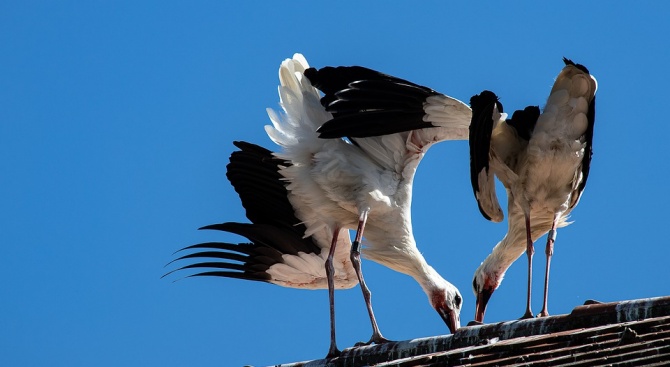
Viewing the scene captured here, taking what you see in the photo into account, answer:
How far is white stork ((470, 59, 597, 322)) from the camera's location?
34.2 ft

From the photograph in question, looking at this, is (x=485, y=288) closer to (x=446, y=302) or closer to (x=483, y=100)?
(x=446, y=302)

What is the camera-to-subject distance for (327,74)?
36.6ft

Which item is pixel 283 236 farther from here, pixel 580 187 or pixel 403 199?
pixel 580 187

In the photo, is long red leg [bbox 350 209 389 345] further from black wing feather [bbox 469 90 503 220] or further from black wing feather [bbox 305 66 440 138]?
black wing feather [bbox 469 90 503 220]

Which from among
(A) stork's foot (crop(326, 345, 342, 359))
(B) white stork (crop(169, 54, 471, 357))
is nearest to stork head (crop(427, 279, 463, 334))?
(B) white stork (crop(169, 54, 471, 357))

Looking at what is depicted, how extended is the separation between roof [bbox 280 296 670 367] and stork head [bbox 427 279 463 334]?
124 inches

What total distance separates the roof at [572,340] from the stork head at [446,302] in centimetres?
314

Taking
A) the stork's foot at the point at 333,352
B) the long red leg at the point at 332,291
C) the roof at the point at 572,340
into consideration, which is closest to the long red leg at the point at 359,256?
the long red leg at the point at 332,291

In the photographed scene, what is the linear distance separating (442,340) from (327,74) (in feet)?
11.1

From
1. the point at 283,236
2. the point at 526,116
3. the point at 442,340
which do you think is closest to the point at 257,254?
the point at 283,236

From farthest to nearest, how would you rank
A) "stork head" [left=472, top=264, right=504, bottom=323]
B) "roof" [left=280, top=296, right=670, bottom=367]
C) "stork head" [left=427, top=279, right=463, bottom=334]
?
"stork head" [left=472, top=264, right=504, bottom=323] → "stork head" [left=427, top=279, right=463, bottom=334] → "roof" [left=280, top=296, right=670, bottom=367]

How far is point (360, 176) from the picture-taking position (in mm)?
11258

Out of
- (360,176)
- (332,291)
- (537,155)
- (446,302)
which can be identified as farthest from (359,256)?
(537,155)

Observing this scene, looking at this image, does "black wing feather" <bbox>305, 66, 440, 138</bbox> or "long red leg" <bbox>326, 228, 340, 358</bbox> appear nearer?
"long red leg" <bbox>326, 228, 340, 358</bbox>
